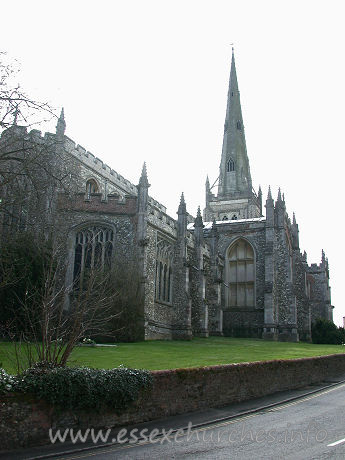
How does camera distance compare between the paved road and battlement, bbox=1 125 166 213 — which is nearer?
the paved road

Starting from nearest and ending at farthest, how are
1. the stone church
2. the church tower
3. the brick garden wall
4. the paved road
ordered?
A: the paved road → the brick garden wall → the stone church → the church tower

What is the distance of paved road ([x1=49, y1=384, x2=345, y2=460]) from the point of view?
7531mm

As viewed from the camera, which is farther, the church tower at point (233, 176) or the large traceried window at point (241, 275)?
the church tower at point (233, 176)

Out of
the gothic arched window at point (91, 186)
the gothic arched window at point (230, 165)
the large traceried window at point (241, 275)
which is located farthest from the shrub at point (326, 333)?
the gothic arched window at point (230, 165)

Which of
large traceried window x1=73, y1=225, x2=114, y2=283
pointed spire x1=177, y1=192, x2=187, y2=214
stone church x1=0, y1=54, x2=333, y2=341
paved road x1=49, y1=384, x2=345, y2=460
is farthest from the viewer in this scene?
pointed spire x1=177, y1=192, x2=187, y2=214

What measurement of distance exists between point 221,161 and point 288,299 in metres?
32.1

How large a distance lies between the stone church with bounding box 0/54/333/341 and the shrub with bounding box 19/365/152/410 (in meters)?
8.06

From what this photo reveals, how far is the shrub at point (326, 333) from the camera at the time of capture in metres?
36.5

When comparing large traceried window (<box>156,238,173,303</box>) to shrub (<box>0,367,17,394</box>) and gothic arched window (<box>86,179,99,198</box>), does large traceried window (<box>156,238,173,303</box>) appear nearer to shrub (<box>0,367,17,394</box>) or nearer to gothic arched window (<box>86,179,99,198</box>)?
gothic arched window (<box>86,179,99,198</box>)

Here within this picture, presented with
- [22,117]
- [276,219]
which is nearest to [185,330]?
[276,219]

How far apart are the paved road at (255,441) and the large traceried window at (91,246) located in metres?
14.5

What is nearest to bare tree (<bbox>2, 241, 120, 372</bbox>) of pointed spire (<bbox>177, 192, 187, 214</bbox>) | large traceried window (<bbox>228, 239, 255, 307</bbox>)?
pointed spire (<bbox>177, 192, 187, 214</bbox>)

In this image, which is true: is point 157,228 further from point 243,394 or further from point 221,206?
point 221,206

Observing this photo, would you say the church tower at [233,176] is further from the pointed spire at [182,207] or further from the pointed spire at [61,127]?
the pointed spire at [61,127]
